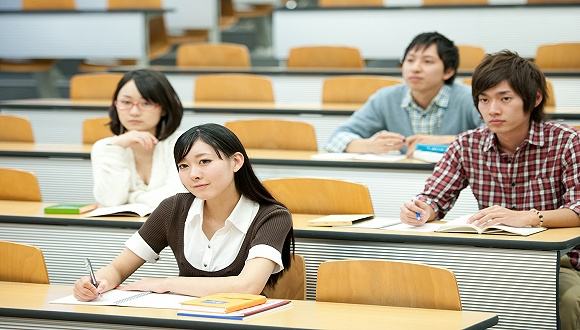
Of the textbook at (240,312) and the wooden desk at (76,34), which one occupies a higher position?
the wooden desk at (76,34)

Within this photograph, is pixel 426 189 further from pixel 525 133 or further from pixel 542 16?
pixel 542 16

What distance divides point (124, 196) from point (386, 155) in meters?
1.20

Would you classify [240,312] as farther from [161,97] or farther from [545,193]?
[161,97]

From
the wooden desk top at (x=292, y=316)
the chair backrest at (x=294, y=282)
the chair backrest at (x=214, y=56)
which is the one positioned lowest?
the chair backrest at (x=294, y=282)

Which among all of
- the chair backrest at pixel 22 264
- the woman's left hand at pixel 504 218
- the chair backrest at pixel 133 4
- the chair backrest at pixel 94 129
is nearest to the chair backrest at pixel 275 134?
the chair backrest at pixel 94 129

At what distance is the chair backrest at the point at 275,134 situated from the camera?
486 cm

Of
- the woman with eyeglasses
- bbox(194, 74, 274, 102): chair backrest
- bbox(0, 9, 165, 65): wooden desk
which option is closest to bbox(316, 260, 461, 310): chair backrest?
the woman with eyeglasses

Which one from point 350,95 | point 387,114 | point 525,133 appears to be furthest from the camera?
point 350,95

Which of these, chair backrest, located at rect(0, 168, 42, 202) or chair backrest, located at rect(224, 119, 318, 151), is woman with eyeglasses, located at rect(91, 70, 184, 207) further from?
chair backrest, located at rect(224, 119, 318, 151)

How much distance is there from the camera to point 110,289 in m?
3.06

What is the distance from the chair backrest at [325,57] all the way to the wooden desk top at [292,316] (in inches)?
161

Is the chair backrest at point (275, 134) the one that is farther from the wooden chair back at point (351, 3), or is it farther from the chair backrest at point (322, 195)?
the wooden chair back at point (351, 3)

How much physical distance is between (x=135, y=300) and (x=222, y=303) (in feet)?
0.98

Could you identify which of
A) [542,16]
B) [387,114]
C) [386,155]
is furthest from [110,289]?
[542,16]
